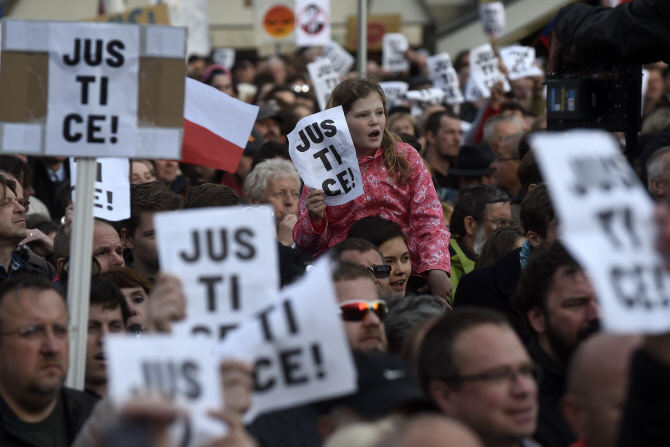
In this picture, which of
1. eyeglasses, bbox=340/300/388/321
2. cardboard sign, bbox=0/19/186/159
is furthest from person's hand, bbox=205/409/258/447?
cardboard sign, bbox=0/19/186/159

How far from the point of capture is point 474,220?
6.49m

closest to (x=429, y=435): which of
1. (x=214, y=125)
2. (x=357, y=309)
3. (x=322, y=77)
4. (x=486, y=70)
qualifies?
(x=357, y=309)

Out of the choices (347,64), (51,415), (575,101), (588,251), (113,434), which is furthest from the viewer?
(347,64)

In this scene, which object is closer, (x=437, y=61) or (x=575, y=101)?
(x=575, y=101)

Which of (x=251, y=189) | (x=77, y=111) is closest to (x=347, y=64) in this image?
(x=251, y=189)

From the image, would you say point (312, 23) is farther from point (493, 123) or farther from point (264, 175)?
point (264, 175)

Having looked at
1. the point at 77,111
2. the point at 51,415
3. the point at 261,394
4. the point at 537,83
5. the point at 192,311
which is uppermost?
the point at 537,83

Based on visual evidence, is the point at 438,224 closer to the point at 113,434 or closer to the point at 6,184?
the point at 6,184

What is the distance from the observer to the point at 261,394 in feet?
8.59

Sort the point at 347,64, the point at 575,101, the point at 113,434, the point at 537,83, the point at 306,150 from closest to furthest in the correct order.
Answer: the point at 113,434 < the point at 306,150 < the point at 575,101 < the point at 537,83 < the point at 347,64

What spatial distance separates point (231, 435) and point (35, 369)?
54.6 inches

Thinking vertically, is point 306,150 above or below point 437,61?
below

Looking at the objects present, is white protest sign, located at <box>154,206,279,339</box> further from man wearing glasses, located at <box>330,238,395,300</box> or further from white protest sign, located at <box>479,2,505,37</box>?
white protest sign, located at <box>479,2,505,37</box>

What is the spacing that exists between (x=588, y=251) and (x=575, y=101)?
174 inches
